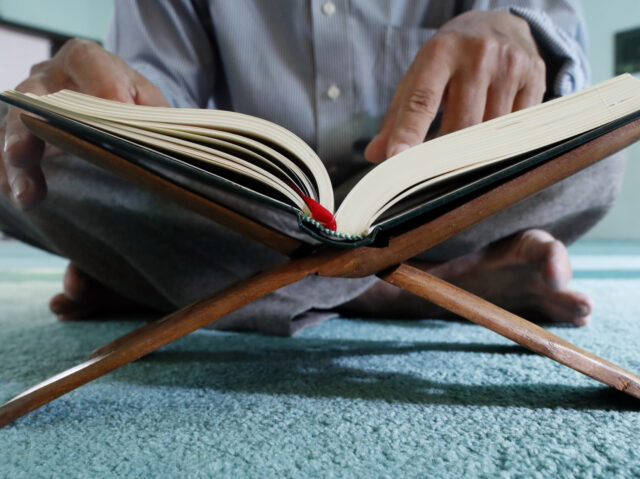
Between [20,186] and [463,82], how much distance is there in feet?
1.30

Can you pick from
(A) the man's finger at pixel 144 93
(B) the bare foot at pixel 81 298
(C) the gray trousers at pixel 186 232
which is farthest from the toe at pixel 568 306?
(B) the bare foot at pixel 81 298

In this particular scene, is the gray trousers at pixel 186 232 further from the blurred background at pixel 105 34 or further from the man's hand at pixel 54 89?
the blurred background at pixel 105 34

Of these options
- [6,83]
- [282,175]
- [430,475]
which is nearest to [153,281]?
[282,175]

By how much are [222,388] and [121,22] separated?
766 mm

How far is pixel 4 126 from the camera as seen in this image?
1.31ft

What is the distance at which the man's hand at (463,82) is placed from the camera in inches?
16.4

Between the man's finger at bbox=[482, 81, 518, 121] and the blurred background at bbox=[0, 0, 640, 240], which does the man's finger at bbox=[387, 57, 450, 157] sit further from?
the blurred background at bbox=[0, 0, 640, 240]

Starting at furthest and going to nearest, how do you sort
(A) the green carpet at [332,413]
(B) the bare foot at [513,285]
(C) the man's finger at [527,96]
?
(B) the bare foot at [513,285] → (C) the man's finger at [527,96] → (A) the green carpet at [332,413]

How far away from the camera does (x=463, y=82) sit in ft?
1.47

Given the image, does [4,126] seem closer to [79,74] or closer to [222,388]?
[79,74]

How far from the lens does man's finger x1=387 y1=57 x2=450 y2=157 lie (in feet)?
1.34

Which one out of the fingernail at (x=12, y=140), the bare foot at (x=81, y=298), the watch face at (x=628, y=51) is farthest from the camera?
the watch face at (x=628, y=51)

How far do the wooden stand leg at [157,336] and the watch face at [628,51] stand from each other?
3.15 meters

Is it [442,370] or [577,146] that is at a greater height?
[577,146]
